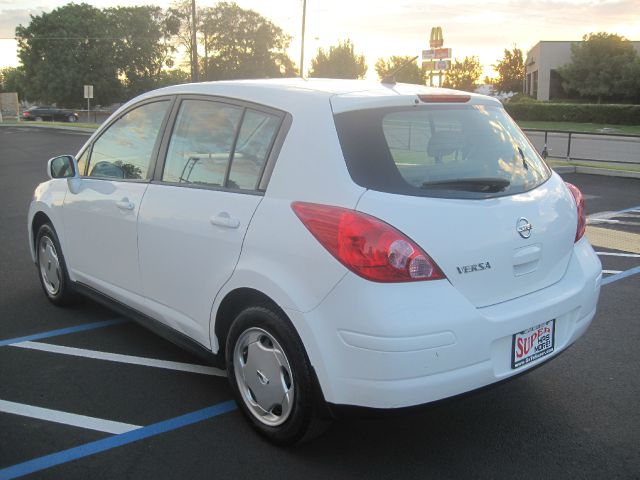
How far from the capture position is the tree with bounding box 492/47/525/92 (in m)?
83.5

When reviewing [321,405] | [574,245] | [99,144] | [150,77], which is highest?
[150,77]

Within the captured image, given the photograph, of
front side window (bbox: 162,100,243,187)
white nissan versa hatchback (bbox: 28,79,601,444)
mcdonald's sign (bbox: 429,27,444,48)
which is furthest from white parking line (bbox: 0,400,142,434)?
mcdonald's sign (bbox: 429,27,444,48)

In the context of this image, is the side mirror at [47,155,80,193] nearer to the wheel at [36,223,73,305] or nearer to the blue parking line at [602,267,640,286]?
the wheel at [36,223,73,305]

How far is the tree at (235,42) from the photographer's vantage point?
73125 millimetres

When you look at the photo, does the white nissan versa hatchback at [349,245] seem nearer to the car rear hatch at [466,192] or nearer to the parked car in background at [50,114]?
the car rear hatch at [466,192]

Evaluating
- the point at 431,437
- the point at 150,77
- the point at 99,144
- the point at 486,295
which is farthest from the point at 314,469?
the point at 150,77

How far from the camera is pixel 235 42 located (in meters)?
73.7

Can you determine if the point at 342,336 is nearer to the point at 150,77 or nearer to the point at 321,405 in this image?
the point at 321,405

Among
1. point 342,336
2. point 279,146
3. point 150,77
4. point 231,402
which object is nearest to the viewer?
point 342,336

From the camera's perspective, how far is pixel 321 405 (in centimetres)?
285

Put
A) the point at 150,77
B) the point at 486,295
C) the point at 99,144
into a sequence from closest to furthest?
the point at 486,295 → the point at 99,144 → the point at 150,77

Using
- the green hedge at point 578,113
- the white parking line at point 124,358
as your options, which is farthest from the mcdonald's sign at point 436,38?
the green hedge at point 578,113

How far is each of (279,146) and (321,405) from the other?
124 centimetres

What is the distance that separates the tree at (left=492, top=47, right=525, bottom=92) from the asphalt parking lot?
84727 mm
